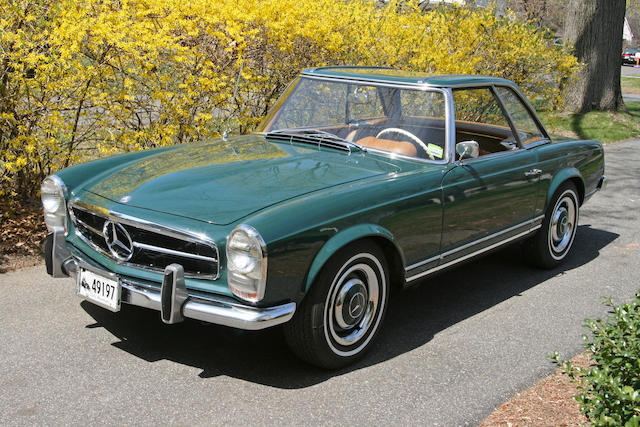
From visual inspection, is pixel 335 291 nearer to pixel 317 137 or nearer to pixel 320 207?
pixel 320 207

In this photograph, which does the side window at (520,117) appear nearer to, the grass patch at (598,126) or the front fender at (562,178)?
the front fender at (562,178)

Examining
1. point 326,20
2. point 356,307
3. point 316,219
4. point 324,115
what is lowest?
point 356,307

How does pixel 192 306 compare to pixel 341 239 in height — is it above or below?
below

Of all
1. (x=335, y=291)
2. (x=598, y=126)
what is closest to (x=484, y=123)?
(x=335, y=291)

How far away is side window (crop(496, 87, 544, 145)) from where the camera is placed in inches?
217

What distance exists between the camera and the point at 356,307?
3926 mm

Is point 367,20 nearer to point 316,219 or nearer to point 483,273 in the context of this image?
point 483,273

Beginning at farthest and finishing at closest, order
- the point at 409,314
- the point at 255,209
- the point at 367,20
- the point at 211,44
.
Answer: the point at 367,20, the point at 211,44, the point at 409,314, the point at 255,209

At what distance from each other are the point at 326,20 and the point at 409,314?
460cm

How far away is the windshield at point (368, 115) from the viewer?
185 inches

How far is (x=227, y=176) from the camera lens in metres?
4.10

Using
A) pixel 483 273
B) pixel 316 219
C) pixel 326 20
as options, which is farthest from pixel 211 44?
pixel 316 219

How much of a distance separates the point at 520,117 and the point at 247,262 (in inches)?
126

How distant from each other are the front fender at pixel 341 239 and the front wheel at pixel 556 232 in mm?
2272
